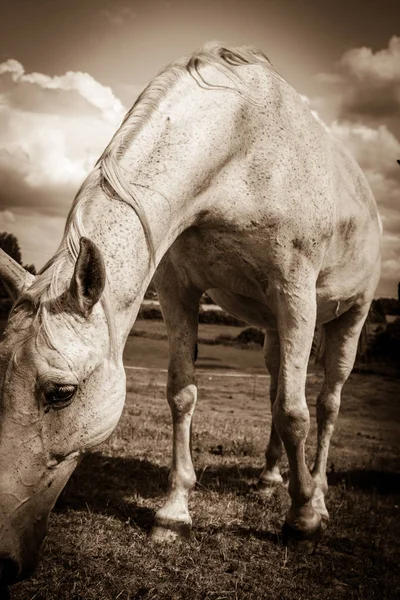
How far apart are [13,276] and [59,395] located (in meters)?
0.54

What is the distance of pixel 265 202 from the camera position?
3230mm

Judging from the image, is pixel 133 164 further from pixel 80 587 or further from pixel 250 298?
pixel 80 587

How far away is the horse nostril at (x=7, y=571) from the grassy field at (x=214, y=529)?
29cm

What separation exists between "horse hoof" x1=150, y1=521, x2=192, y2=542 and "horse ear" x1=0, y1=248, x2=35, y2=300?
5.94 feet

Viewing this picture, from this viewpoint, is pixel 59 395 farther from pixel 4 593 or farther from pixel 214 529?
pixel 214 529

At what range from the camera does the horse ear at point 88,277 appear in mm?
2111

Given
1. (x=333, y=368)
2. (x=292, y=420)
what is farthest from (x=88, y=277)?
(x=333, y=368)

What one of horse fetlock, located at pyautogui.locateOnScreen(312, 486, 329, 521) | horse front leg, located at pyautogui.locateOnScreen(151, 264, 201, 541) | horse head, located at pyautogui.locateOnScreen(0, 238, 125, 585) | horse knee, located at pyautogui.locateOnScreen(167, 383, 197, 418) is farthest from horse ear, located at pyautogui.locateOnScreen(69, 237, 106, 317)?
horse fetlock, located at pyautogui.locateOnScreen(312, 486, 329, 521)

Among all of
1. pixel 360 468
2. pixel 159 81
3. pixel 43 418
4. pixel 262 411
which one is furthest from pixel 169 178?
pixel 262 411

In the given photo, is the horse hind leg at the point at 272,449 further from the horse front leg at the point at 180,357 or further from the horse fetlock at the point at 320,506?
the horse front leg at the point at 180,357

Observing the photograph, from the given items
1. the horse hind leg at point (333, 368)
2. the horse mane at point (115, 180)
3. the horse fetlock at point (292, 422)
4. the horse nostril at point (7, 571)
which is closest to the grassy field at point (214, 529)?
the horse nostril at point (7, 571)

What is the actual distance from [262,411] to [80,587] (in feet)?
21.0

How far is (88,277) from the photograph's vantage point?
7.16 ft

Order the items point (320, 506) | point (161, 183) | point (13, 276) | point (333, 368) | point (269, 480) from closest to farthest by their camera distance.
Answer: point (13, 276)
point (161, 183)
point (320, 506)
point (269, 480)
point (333, 368)
